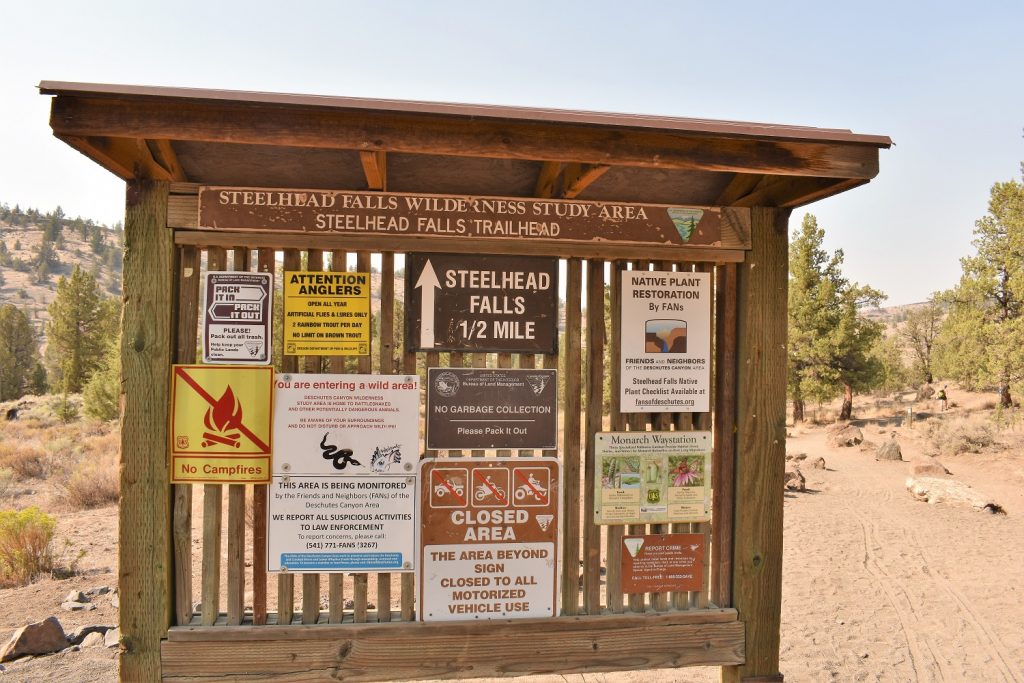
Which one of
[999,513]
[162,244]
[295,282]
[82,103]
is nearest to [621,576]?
[295,282]

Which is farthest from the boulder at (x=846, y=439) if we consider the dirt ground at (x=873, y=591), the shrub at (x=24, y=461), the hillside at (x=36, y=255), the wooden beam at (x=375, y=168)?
the hillside at (x=36, y=255)

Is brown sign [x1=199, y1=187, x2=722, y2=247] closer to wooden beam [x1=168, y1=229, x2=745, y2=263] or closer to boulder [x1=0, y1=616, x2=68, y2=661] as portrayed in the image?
wooden beam [x1=168, y1=229, x2=745, y2=263]

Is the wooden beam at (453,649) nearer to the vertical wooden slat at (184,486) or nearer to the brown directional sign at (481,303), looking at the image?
the vertical wooden slat at (184,486)

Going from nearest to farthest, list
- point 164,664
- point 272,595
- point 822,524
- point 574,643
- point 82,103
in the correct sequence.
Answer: point 82,103
point 164,664
point 574,643
point 272,595
point 822,524

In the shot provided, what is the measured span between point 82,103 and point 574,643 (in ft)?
11.6

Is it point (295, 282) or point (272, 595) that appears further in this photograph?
point (272, 595)

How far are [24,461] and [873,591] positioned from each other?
56.7 ft

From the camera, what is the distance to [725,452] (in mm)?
3553

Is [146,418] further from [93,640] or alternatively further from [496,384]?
[93,640]

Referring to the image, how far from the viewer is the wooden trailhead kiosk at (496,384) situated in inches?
124

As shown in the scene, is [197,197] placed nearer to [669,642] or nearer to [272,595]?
[669,642]

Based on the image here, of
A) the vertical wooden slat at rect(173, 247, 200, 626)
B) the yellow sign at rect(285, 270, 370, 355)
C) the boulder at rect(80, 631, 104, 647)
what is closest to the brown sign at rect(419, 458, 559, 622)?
the yellow sign at rect(285, 270, 370, 355)

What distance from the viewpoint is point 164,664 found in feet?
10.3

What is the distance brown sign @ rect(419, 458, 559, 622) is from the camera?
10.9 ft
